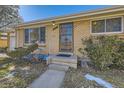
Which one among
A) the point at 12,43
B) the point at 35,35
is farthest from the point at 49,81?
the point at 12,43

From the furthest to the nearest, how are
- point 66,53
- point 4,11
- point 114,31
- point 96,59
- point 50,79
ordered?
point 4,11, point 66,53, point 114,31, point 96,59, point 50,79

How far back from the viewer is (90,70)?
6.48 m

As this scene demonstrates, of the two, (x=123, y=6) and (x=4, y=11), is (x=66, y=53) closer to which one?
(x=123, y=6)

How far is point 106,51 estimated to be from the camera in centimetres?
604

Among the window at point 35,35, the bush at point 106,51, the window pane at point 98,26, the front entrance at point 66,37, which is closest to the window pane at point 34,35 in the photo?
A: the window at point 35,35

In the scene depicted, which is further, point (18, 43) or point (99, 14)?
point (18, 43)

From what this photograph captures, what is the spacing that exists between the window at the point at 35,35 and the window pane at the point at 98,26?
4266 millimetres

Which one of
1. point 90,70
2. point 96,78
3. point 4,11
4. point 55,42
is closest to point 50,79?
point 96,78

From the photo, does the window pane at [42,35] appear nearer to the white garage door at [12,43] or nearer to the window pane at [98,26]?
the window pane at [98,26]

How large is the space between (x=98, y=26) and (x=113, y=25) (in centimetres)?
88

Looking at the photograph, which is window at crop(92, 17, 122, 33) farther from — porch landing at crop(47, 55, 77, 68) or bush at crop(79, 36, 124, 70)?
porch landing at crop(47, 55, 77, 68)

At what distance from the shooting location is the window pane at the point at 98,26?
771 cm
